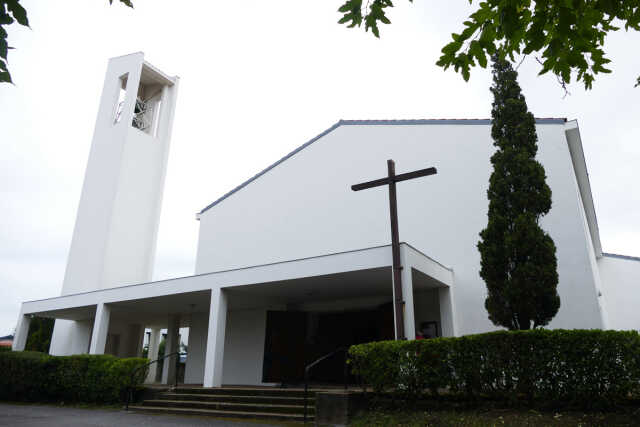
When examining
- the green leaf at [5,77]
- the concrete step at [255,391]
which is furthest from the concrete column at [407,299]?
the green leaf at [5,77]

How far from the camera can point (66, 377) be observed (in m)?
12.3

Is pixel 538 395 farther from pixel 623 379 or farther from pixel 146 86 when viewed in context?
pixel 146 86

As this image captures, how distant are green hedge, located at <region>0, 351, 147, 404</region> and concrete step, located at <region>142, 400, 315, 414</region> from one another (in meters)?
1.52

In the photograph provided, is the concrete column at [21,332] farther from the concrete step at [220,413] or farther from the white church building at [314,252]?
the concrete step at [220,413]

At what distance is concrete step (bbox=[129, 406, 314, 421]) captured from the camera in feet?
27.5

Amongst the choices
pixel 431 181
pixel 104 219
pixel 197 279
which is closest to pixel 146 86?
pixel 104 219

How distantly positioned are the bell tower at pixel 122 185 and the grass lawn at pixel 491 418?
43.1 feet

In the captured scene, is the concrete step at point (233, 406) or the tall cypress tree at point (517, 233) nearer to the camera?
the tall cypress tree at point (517, 233)

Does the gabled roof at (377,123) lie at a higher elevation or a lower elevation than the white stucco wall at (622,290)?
higher

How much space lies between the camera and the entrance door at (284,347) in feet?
41.5

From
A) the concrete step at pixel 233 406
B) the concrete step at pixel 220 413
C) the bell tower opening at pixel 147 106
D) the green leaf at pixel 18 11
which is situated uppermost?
the bell tower opening at pixel 147 106

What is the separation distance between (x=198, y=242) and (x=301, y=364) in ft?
21.5

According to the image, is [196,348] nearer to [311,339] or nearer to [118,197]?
[311,339]

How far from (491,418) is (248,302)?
851cm
